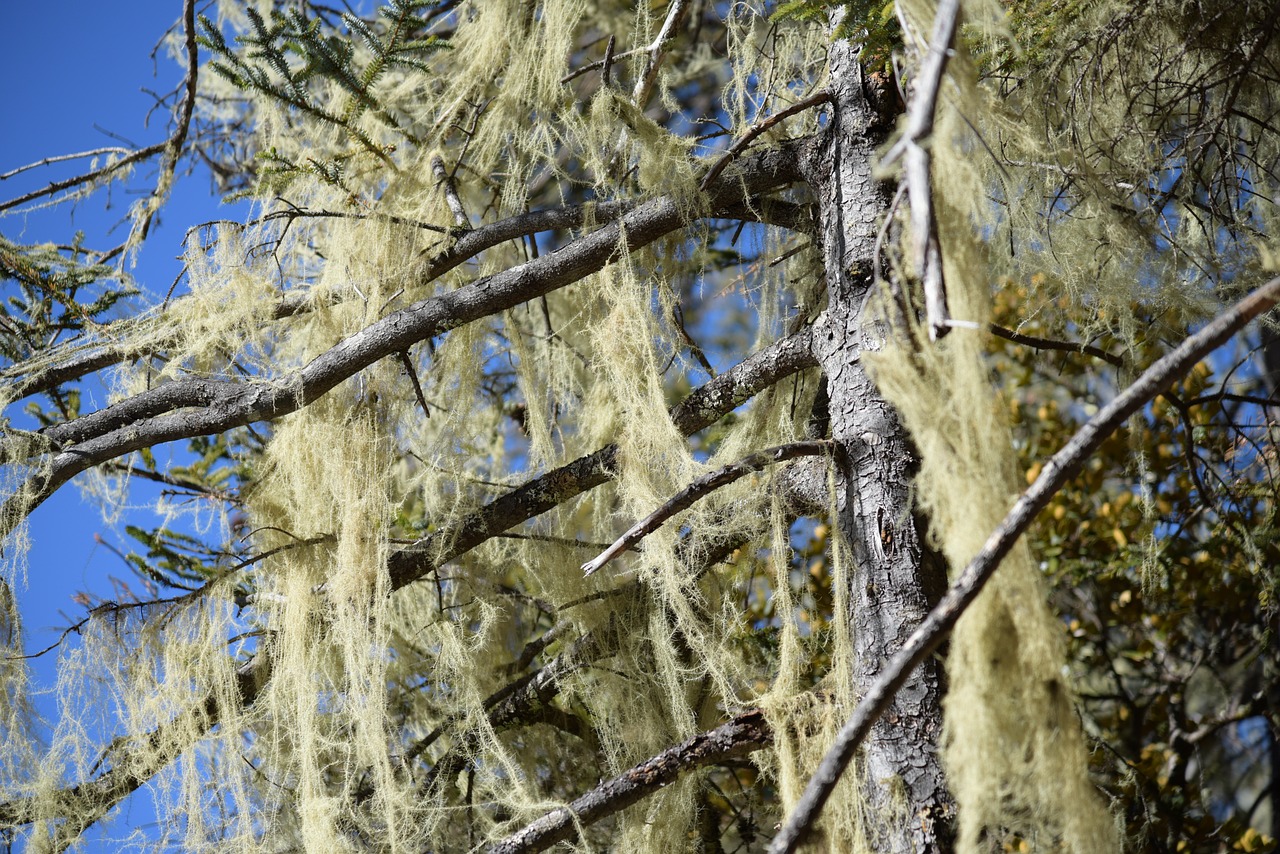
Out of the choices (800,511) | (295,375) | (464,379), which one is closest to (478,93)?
(464,379)

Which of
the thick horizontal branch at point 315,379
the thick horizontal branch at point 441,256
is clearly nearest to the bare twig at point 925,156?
the thick horizontal branch at point 315,379

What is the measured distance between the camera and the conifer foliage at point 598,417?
199 cm

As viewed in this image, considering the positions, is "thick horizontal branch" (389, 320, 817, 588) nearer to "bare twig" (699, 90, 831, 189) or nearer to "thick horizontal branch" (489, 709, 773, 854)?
"bare twig" (699, 90, 831, 189)

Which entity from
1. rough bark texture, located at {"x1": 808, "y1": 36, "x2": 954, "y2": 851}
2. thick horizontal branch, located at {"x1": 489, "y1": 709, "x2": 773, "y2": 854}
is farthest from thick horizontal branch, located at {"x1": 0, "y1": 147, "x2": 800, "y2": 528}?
thick horizontal branch, located at {"x1": 489, "y1": 709, "x2": 773, "y2": 854}

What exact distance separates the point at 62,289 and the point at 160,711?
1.06 m

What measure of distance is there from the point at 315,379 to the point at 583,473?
22.3 inches

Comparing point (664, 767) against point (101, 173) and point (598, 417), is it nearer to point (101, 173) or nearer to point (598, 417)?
point (598, 417)

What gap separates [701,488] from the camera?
193 cm

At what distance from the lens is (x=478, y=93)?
288cm

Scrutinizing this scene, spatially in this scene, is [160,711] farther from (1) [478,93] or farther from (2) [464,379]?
(1) [478,93]

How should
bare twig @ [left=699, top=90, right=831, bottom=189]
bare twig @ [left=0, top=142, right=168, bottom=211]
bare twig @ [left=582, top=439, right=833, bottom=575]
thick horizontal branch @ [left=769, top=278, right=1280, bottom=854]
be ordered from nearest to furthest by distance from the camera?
thick horizontal branch @ [left=769, top=278, right=1280, bottom=854]
bare twig @ [left=582, top=439, right=833, bottom=575]
bare twig @ [left=699, top=90, right=831, bottom=189]
bare twig @ [left=0, top=142, right=168, bottom=211]

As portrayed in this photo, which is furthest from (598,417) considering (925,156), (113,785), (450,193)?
(925,156)

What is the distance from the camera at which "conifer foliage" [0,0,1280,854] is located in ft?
6.53

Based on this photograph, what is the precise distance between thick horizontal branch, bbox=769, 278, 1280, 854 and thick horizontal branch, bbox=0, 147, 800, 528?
3.62 feet
